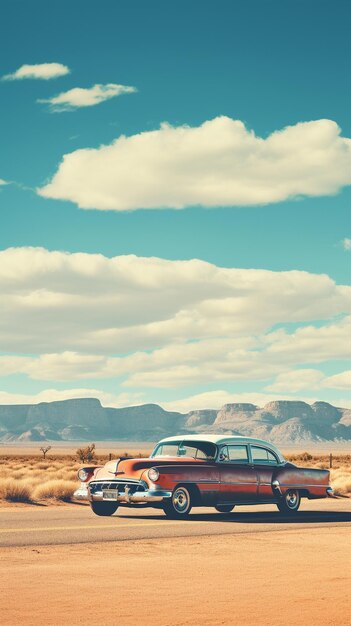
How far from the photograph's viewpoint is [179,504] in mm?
18875

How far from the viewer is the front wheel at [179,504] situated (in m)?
18.6

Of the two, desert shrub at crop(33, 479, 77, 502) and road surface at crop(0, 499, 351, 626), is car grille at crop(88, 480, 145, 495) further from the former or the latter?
desert shrub at crop(33, 479, 77, 502)

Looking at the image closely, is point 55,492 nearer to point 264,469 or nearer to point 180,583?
point 264,469

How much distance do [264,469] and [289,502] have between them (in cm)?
119

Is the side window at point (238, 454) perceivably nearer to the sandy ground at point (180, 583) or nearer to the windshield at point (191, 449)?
the windshield at point (191, 449)

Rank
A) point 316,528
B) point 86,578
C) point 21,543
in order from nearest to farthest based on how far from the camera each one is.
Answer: point 86,578, point 21,543, point 316,528

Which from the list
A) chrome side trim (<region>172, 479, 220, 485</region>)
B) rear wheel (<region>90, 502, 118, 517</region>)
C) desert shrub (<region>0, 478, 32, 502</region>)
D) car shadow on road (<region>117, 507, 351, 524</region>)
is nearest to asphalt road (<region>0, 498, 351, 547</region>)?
car shadow on road (<region>117, 507, 351, 524</region>)

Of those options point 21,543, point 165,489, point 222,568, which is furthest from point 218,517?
point 222,568

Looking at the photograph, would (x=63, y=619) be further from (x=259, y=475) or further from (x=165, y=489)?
(x=259, y=475)

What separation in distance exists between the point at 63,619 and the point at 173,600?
1455 mm

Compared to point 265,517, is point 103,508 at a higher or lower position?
higher

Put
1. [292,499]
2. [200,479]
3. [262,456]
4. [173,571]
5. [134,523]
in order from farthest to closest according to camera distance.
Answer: [292,499] → [262,456] → [200,479] → [134,523] → [173,571]

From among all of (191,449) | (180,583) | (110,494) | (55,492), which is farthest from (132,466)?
(180,583)

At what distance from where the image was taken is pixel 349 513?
2217 cm
